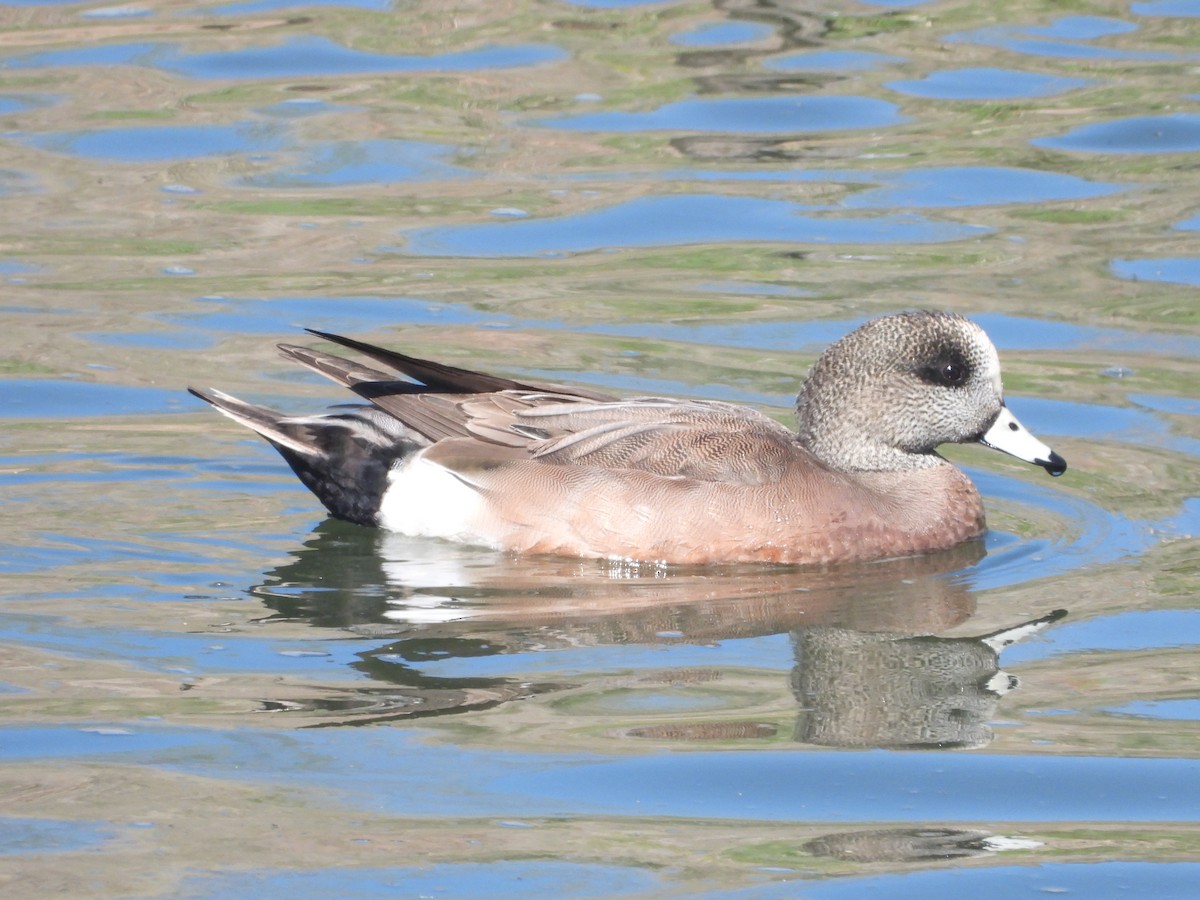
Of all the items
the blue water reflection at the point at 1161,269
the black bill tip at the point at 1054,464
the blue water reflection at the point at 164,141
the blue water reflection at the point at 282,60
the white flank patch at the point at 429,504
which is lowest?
the white flank patch at the point at 429,504

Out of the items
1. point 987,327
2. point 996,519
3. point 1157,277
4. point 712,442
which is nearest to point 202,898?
point 712,442

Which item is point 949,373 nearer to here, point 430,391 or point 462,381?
point 462,381

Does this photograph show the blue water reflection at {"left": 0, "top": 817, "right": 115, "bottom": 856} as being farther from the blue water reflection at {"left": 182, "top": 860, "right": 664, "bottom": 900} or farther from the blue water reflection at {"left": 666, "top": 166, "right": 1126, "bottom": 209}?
the blue water reflection at {"left": 666, "top": 166, "right": 1126, "bottom": 209}

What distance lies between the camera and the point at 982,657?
17.7 ft

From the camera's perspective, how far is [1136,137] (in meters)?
10.8

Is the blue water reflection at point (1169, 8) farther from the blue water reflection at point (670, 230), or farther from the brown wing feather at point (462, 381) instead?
the brown wing feather at point (462, 381)

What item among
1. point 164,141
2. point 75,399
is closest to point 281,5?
point 164,141

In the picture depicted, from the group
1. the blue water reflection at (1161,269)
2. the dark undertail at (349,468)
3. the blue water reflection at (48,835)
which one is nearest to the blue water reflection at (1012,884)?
the blue water reflection at (48,835)

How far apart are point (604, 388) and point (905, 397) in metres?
1.43

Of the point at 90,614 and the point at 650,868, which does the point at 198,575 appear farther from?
the point at 650,868

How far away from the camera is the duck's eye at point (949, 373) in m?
6.56

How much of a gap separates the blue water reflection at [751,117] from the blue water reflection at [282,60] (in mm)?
955

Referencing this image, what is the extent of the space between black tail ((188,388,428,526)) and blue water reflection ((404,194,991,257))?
2882mm

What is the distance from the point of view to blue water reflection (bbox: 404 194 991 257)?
941 cm
